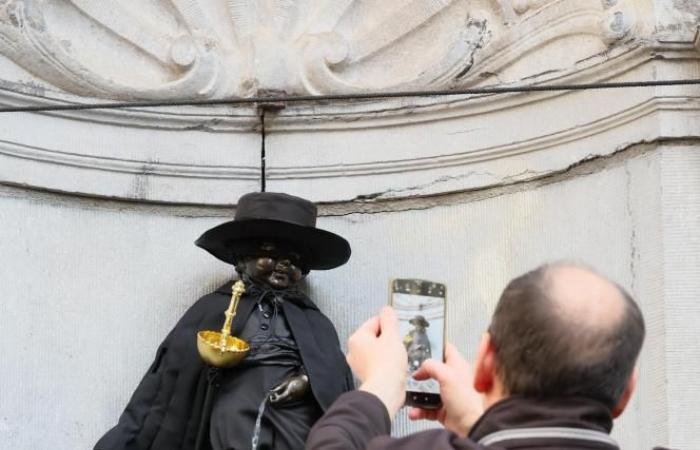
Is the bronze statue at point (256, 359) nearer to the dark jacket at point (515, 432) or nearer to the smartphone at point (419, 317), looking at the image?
the smartphone at point (419, 317)

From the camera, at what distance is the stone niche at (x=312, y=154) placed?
369cm

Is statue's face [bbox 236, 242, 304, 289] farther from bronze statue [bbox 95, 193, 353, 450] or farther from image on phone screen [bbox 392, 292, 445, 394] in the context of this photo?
image on phone screen [bbox 392, 292, 445, 394]

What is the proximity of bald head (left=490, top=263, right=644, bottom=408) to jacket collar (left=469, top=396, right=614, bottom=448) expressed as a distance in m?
0.01

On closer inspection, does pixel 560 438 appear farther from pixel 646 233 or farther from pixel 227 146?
pixel 227 146

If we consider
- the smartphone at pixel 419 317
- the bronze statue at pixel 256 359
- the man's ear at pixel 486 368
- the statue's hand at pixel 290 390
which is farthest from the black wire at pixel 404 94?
the man's ear at pixel 486 368

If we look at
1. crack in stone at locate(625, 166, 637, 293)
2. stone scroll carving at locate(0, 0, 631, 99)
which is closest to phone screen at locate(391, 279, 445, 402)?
crack in stone at locate(625, 166, 637, 293)

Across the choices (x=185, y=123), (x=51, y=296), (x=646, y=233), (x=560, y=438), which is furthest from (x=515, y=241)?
(x=560, y=438)

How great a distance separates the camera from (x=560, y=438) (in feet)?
5.01

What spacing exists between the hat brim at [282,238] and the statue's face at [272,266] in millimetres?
28

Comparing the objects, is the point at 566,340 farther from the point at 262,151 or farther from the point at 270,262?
the point at 262,151

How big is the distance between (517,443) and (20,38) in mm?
2735

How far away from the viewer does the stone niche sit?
3686 millimetres

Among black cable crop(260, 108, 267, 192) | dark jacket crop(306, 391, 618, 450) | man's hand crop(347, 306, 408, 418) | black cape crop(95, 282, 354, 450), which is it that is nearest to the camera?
dark jacket crop(306, 391, 618, 450)

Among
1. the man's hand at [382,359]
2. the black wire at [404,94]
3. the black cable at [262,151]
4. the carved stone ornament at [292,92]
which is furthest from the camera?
the black cable at [262,151]
